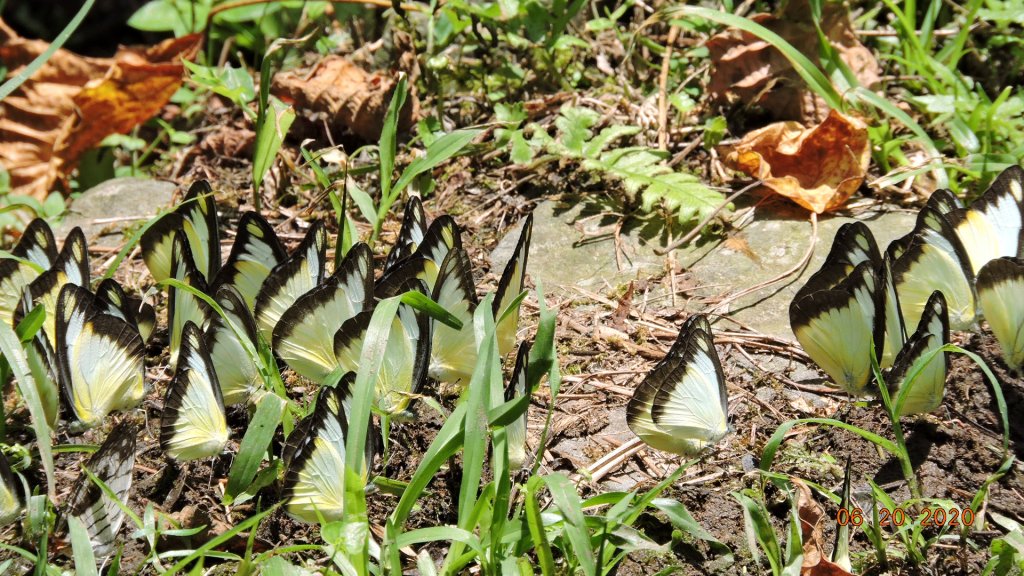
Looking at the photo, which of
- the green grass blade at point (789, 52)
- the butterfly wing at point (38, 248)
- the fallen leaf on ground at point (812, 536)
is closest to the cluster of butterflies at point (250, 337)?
the butterfly wing at point (38, 248)

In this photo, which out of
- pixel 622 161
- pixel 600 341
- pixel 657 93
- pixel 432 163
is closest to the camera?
pixel 600 341

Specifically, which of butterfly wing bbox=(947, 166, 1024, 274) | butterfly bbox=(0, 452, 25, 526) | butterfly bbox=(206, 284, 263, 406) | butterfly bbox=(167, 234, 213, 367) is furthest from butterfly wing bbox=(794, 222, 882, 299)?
butterfly bbox=(0, 452, 25, 526)

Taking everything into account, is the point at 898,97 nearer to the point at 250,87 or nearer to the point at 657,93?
the point at 657,93

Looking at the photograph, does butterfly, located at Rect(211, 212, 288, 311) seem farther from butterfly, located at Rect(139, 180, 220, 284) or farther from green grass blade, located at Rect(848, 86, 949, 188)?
green grass blade, located at Rect(848, 86, 949, 188)

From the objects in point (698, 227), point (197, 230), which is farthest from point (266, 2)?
point (698, 227)

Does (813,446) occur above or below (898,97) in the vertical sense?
below

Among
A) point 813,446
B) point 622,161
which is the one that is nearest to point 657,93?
point 622,161

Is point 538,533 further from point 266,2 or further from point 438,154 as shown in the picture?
point 266,2
